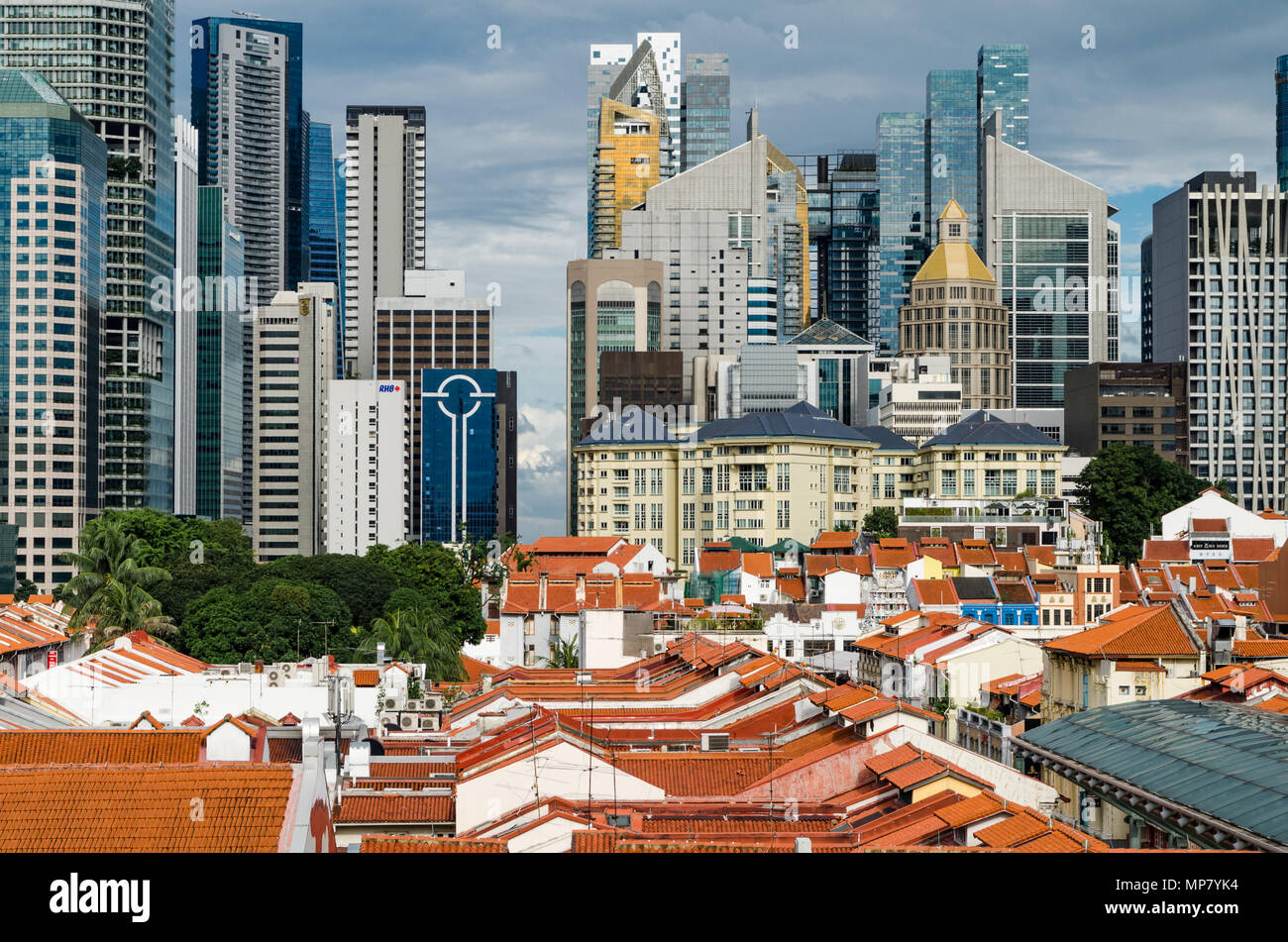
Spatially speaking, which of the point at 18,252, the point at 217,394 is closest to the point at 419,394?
the point at 217,394

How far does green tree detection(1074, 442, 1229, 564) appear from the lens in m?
104

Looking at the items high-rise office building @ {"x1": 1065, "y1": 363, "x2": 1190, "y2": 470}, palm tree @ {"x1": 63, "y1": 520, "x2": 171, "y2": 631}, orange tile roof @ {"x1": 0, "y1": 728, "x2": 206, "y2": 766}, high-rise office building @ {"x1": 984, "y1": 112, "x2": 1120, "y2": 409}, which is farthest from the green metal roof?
high-rise office building @ {"x1": 984, "y1": 112, "x2": 1120, "y2": 409}

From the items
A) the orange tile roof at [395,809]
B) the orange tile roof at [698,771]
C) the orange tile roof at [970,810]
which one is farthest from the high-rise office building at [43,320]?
the orange tile roof at [970,810]

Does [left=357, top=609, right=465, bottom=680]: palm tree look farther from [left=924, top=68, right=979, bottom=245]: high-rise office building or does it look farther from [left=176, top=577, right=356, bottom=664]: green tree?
[left=924, top=68, right=979, bottom=245]: high-rise office building

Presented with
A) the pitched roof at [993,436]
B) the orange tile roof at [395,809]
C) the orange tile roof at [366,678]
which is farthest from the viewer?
the pitched roof at [993,436]

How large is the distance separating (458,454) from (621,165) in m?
38.7

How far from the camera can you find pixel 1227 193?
448 ft

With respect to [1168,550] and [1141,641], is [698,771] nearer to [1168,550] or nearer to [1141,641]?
[1141,641]

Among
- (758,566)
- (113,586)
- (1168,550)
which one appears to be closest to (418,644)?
(113,586)

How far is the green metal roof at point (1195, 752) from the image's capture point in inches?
774

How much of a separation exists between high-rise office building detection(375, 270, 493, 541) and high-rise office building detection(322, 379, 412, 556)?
17599 millimetres

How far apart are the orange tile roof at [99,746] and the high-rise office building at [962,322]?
131 meters

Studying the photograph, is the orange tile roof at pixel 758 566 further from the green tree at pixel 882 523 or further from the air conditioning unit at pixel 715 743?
the air conditioning unit at pixel 715 743

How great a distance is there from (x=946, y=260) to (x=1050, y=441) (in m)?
37.3
